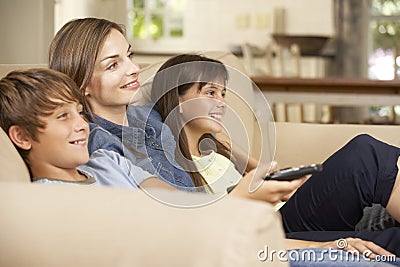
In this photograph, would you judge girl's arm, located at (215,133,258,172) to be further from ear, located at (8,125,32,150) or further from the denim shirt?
ear, located at (8,125,32,150)

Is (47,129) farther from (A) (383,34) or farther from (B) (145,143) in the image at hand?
(A) (383,34)

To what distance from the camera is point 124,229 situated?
911mm

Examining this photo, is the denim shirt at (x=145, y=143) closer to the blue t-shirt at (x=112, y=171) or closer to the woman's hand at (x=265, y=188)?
the blue t-shirt at (x=112, y=171)

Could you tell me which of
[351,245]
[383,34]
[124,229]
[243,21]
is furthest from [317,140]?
[383,34]

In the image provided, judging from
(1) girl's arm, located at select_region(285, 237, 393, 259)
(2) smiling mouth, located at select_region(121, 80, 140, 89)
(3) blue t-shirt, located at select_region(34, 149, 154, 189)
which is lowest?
(1) girl's arm, located at select_region(285, 237, 393, 259)

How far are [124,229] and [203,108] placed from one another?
81 centimetres

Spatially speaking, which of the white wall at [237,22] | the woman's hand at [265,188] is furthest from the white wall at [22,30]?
the white wall at [237,22]

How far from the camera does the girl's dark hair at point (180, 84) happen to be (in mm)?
1720

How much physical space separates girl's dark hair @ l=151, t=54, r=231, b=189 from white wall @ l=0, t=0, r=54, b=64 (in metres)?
0.85

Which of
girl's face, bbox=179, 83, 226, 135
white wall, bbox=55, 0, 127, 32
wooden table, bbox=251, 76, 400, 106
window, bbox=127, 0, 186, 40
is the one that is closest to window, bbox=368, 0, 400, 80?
window, bbox=127, 0, 186, 40

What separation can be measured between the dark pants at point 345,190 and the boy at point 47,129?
1.57ft

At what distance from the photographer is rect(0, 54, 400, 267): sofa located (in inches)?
33.9

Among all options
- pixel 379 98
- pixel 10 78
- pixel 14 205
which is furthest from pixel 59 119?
pixel 379 98

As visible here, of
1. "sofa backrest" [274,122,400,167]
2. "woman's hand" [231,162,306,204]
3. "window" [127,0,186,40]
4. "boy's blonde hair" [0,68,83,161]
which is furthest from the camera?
"window" [127,0,186,40]
